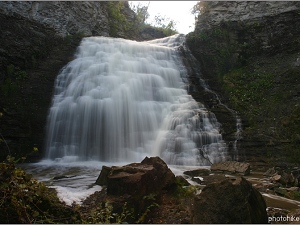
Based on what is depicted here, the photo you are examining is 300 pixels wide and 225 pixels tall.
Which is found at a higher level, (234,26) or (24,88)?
(234,26)

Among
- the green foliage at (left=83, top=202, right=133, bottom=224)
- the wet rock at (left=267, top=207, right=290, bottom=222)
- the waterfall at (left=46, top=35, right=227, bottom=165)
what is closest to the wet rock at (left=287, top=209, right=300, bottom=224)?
the wet rock at (left=267, top=207, right=290, bottom=222)

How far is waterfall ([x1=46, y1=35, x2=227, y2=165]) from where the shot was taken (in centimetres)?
1079

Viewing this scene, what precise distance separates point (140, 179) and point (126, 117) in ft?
25.1

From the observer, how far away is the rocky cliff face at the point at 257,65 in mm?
10633

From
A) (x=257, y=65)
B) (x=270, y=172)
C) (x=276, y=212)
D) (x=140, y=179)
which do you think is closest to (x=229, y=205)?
(x=276, y=212)

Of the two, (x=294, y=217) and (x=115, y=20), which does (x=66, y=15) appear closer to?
(x=115, y=20)

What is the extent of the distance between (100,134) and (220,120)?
17.9ft

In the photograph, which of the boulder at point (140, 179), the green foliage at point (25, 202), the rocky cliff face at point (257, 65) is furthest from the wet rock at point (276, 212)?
the rocky cliff face at point (257, 65)

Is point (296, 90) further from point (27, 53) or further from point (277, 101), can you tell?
point (27, 53)

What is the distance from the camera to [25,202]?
3.74m

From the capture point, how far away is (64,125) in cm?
1169

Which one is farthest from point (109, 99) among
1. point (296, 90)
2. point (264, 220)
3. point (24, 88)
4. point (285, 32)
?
point (285, 32)

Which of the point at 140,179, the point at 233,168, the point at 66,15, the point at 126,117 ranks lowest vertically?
the point at 233,168

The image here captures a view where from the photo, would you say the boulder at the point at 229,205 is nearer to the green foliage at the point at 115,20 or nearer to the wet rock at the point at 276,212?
the wet rock at the point at 276,212
